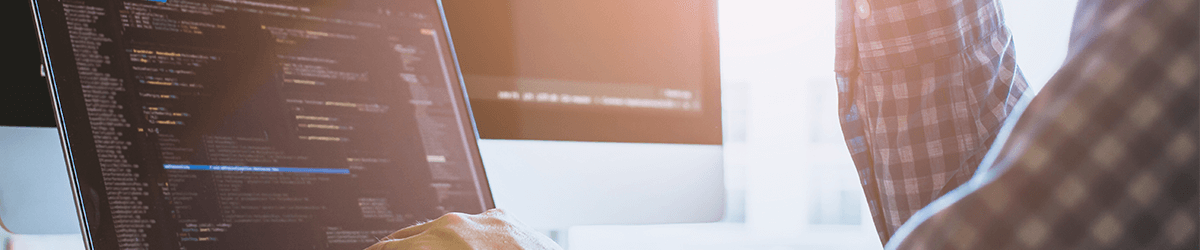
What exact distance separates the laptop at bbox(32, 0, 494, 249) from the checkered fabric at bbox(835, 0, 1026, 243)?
1.72ft

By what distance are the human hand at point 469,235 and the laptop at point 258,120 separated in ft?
0.64

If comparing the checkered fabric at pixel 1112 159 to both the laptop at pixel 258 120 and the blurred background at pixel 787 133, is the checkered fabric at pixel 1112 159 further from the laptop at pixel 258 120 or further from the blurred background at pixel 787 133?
the blurred background at pixel 787 133

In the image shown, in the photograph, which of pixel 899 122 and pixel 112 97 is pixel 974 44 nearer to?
pixel 899 122

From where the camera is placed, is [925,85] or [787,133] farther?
[787,133]

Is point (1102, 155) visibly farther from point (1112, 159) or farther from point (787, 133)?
point (787, 133)

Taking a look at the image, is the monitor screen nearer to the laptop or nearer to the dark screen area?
the laptop

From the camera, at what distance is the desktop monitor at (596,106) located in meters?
0.77

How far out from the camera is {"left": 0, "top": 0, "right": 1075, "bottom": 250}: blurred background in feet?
4.04

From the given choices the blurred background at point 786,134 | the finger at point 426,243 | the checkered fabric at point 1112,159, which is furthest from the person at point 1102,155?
the blurred background at point 786,134

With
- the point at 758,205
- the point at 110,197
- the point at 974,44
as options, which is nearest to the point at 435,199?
the point at 110,197

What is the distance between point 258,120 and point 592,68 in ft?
1.41

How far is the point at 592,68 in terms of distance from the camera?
83 centimetres

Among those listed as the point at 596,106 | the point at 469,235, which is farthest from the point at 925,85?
the point at 469,235

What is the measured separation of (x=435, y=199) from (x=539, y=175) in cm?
16
